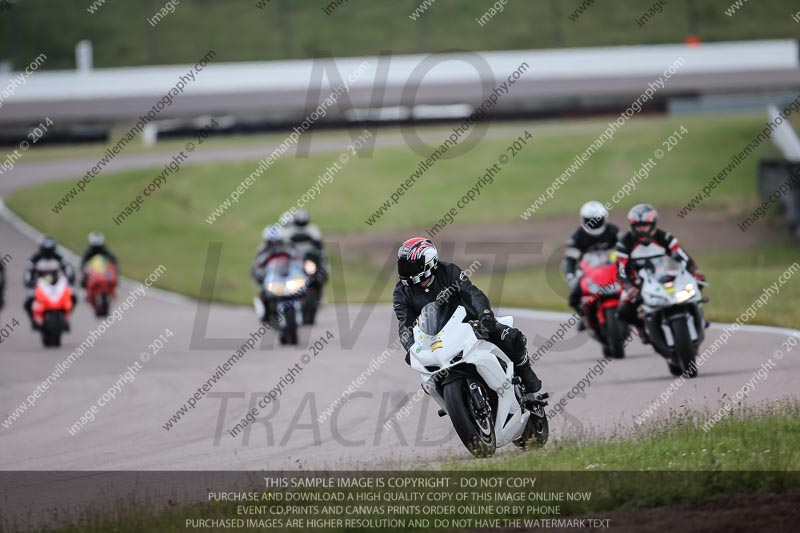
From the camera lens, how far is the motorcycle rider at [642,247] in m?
13.1

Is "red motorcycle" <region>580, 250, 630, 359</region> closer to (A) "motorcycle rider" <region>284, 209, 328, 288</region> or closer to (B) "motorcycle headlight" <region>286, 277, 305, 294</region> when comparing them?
(B) "motorcycle headlight" <region>286, 277, 305, 294</region>

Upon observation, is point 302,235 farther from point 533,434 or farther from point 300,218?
point 533,434

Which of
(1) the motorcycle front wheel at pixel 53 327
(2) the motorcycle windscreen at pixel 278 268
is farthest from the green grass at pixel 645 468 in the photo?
(1) the motorcycle front wheel at pixel 53 327

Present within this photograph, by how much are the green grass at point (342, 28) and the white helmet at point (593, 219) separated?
56.3 metres

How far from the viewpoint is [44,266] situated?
819 inches

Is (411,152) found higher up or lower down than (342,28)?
lower down

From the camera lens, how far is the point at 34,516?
8.82m

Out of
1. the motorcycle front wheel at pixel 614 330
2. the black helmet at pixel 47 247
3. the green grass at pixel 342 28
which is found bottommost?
the motorcycle front wheel at pixel 614 330

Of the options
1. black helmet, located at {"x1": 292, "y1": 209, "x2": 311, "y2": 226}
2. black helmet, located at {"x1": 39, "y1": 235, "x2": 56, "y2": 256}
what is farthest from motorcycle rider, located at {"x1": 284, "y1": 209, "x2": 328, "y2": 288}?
black helmet, located at {"x1": 39, "y1": 235, "x2": 56, "y2": 256}

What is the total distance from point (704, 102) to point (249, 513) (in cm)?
4557

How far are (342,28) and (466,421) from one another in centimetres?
7432

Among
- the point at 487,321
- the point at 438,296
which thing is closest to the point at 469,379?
the point at 487,321

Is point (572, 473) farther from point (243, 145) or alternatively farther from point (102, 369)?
point (243, 145)

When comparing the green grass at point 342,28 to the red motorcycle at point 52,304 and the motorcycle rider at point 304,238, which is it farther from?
the red motorcycle at point 52,304
